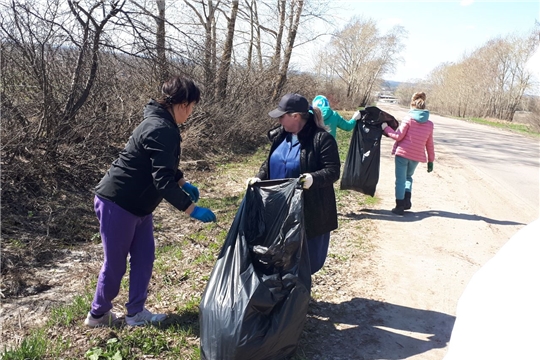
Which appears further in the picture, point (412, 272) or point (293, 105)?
point (412, 272)

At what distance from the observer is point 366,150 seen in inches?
224

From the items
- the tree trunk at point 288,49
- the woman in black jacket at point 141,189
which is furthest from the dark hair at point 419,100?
the tree trunk at point 288,49

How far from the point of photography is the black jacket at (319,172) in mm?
3020

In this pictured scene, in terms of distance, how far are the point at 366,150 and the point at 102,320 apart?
13.1 feet

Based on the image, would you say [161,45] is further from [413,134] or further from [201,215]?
[201,215]

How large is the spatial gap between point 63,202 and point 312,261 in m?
3.65

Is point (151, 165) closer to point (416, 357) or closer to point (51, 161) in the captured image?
point (416, 357)

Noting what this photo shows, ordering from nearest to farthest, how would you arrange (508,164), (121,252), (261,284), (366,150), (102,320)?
(261,284), (121,252), (102,320), (366,150), (508,164)

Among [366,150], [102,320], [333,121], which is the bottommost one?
[102,320]

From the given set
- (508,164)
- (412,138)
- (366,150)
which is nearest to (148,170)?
(366,150)

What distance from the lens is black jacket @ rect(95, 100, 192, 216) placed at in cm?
254

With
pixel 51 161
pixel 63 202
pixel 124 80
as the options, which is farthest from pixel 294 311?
pixel 124 80

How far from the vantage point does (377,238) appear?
4.99 metres

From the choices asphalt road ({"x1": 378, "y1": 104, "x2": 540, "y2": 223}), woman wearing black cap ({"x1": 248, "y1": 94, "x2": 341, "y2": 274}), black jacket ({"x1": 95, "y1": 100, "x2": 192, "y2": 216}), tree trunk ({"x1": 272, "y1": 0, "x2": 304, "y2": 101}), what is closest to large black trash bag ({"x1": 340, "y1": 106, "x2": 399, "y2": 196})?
asphalt road ({"x1": 378, "y1": 104, "x2": 540, "y2": 223})
